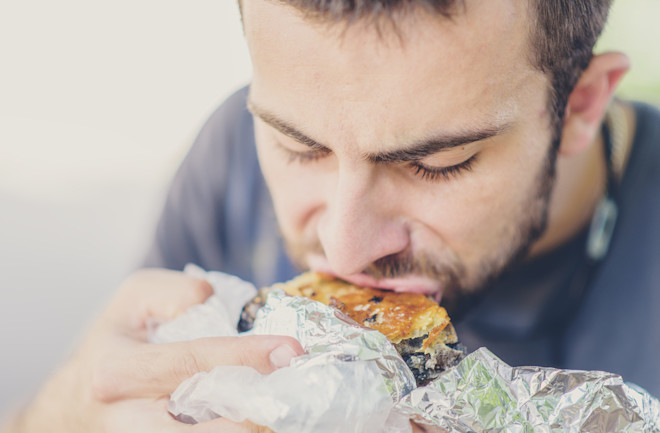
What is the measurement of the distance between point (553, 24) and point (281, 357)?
0.76m

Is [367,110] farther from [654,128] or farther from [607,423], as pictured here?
[654,128]

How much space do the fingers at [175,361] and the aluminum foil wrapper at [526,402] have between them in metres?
0.22

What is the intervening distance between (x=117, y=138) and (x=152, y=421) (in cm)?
400

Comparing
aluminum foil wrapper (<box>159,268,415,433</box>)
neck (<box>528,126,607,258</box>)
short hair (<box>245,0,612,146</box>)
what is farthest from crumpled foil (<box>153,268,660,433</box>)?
neck (<box>528,126,607,258</box>)

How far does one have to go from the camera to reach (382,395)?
0.88 metres

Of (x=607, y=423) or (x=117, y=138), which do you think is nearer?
(x=607, y=423)

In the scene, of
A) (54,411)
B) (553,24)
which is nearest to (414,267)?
(553,24)

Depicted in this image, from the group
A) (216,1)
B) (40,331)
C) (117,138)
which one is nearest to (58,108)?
(117,138)

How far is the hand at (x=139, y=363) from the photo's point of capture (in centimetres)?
95

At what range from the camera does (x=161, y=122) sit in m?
4.73

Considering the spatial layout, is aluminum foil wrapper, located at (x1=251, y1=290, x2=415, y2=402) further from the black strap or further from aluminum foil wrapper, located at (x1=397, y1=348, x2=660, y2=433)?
the black strap

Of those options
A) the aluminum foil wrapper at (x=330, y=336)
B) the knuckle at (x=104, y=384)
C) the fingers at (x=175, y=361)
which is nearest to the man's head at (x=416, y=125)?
the aluminum foil wrapper at (x=330, y=336)

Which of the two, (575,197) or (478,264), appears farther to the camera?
(575,197)

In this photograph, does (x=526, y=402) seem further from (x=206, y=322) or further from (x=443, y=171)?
(x=206, y=322)
